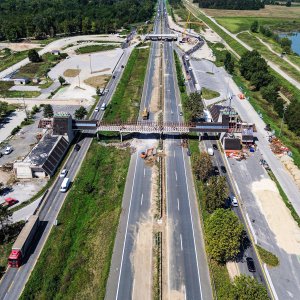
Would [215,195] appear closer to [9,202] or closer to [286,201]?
[286,201]

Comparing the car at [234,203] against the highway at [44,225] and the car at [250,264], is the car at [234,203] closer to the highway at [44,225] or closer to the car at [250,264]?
the car at [250,264]

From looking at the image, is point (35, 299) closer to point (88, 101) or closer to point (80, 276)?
point (80, 276)

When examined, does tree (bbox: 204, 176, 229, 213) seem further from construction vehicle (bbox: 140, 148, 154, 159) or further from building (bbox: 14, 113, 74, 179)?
building (bbox: 14, 113, 74, 179)

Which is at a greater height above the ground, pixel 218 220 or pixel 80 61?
pixel 218 220

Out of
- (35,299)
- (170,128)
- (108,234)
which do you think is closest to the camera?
(35,299)

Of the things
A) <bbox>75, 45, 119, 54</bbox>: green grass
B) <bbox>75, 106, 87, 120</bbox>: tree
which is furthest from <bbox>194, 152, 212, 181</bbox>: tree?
<bbox>75, 45, 119, 54</bbox>: green grass

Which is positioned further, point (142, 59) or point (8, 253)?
point (142, 59)

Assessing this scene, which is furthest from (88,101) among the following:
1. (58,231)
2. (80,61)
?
(58,231)
